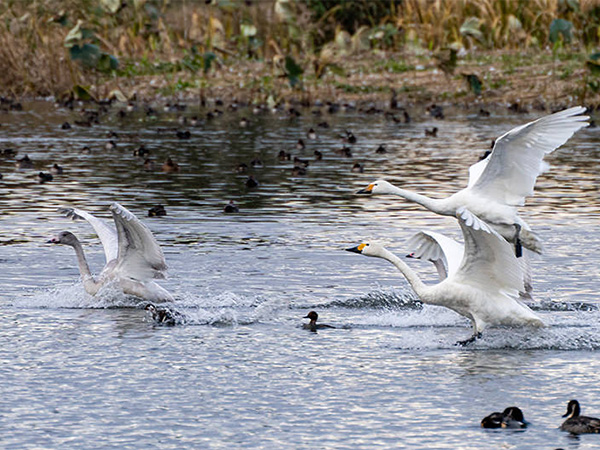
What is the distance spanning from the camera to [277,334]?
37.3ft

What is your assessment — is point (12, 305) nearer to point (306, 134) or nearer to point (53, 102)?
point (306, 134)

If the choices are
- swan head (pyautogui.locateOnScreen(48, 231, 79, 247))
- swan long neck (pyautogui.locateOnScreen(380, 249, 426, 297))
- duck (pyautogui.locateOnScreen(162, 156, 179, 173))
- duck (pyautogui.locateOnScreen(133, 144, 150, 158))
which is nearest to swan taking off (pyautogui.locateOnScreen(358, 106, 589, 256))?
swan long neck (pyautogui.locateOnScreen(380, 249, 426, 297))

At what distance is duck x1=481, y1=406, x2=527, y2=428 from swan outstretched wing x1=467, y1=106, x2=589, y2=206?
4132mm

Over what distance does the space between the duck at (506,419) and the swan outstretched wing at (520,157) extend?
413cm

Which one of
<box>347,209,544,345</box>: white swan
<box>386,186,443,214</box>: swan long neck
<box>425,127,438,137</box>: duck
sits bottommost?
<box>425,127,438,137</box>: duck

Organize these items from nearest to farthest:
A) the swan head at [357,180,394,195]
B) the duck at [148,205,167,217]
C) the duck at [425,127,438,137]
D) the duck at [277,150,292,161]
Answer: the swan head at [357,180,394,195]
the duck at [148,205,167,217]
the duck at [277,150,292,161]
the duck at [425,127,438,137]

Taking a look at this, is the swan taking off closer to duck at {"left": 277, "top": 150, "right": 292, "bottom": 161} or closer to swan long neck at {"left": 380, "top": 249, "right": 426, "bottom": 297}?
swan long neck at {"left": 380, "top": 249, "right": 426, "bottom": 297}

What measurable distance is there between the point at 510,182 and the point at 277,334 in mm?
2903

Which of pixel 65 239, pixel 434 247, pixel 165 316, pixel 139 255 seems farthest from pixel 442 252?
pixel 65 239

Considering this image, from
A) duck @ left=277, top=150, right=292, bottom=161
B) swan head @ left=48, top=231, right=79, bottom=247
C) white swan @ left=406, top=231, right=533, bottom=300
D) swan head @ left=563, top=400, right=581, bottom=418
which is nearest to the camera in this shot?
swan head @ left=563, top=400, right=581, bottom=418

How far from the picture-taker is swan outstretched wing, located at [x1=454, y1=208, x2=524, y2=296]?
1062 cm

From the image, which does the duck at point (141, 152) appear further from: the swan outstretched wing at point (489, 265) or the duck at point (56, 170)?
the swan outstretched wing at point (489, 265)

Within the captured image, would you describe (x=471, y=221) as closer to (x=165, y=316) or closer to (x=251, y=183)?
(x=165, y=316)

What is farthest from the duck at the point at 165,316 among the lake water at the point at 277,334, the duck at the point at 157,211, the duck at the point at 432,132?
the duck at the point at 432,132
